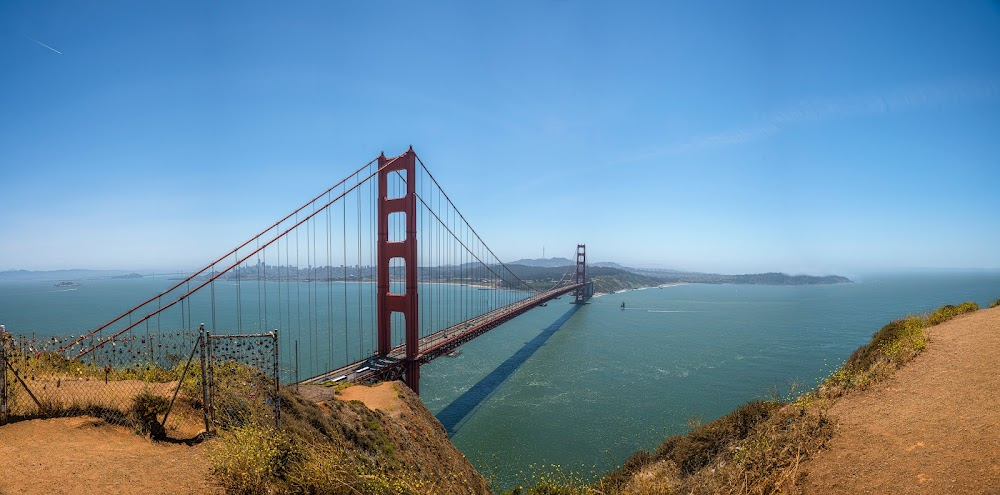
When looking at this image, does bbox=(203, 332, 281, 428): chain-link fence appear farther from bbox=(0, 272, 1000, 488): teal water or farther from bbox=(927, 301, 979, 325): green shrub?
bbox=(927, 301, 979, 325): green shrub

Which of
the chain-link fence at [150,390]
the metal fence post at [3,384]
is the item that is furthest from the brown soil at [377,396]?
the metal fence post at [3,384]

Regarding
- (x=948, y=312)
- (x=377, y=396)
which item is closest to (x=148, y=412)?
(x=377, y=396)

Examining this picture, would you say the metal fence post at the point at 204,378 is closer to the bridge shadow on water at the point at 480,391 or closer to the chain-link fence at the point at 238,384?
the chain-link fence at the point at 238,384

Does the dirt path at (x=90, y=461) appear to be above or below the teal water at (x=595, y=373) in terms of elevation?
above

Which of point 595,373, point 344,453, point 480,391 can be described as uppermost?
point 344,453

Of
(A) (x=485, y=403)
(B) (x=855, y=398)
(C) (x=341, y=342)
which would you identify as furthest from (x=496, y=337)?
(B) (x=855, y=398)

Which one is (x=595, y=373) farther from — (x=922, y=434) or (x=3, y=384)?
(x=3, y=384)
